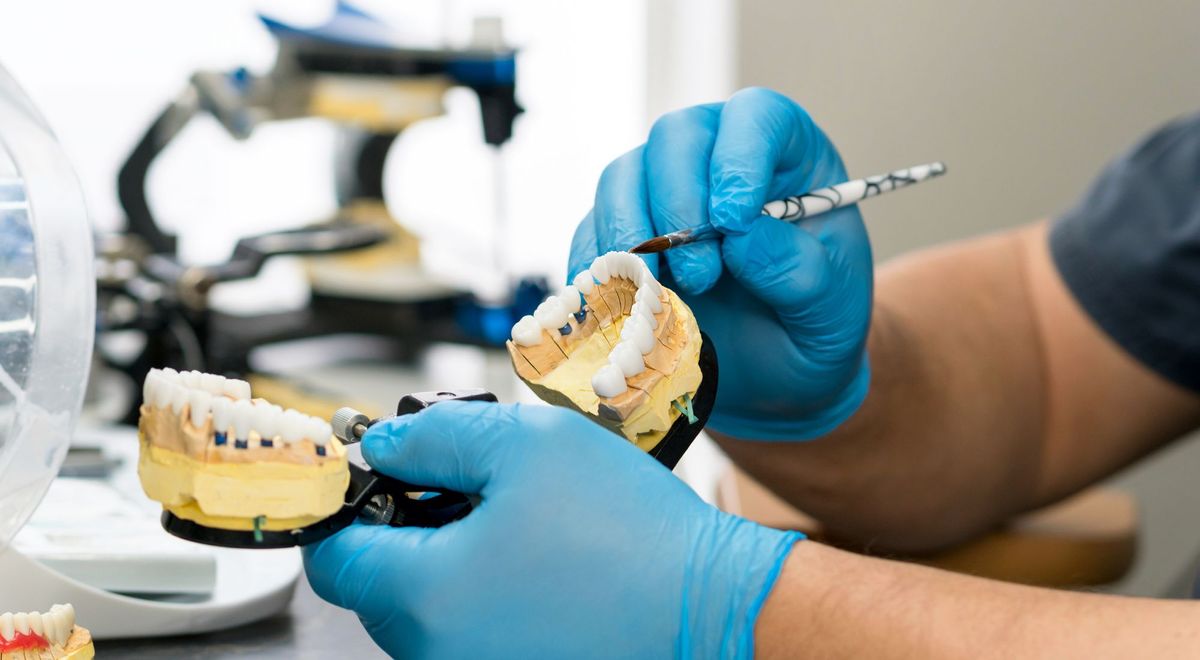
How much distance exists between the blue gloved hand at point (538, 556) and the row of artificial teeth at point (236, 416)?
0.19 feet

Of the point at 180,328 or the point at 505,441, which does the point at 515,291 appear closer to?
the point at 180,328

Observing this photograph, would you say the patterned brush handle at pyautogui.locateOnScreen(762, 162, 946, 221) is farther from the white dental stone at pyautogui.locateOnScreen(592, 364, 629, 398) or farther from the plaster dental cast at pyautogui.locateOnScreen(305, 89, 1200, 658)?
the white dental stone at pyautogui.locateOnScreen(592, 364, 629, 398)

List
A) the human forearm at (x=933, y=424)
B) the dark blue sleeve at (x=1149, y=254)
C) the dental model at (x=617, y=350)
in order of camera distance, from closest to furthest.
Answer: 1. the dental model at (x=617, y=350)
2. the human forearm at (x=933, y=424)
3. the dark blue sleeve at (x=1149, y=254)

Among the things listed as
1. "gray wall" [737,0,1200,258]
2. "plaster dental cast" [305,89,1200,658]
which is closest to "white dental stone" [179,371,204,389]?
"plaster dental cast" [305,89,1200,658]

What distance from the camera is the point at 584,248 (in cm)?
98

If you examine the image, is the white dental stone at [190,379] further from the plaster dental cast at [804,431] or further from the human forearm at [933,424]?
the human forearm at [933,424]

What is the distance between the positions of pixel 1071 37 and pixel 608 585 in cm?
193

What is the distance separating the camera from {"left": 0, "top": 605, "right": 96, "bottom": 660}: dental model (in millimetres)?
594

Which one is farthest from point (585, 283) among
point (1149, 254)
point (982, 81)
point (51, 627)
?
point (982, 81)

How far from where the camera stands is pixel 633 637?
66 centimetres

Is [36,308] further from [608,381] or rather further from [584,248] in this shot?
[584,248]

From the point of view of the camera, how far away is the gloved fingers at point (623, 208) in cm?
91

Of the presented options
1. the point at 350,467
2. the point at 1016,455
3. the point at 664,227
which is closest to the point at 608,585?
the point at 350,467

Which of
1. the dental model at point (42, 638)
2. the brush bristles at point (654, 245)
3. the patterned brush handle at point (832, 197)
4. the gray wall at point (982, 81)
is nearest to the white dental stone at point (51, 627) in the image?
the dental model at point (42, 638)
